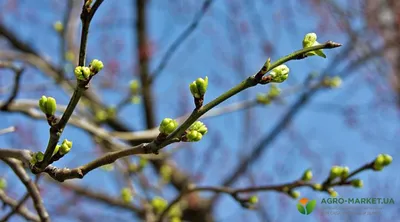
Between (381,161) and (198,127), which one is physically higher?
(381,161)

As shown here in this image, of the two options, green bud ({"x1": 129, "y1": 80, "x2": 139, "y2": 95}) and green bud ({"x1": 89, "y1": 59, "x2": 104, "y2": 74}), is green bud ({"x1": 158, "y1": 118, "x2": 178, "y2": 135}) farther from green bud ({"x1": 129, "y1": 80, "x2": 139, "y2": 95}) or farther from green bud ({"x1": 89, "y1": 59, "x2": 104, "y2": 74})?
green bud ({"x1": 129, "y1": 80, "x2": 139, "y2": 95})

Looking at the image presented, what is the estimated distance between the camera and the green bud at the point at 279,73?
0.93 m

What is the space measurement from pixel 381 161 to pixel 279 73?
66cm

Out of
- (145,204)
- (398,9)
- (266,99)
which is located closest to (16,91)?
(145,204)

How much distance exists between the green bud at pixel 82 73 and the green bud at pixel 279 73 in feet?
1.22

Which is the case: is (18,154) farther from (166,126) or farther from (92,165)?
(166,126)

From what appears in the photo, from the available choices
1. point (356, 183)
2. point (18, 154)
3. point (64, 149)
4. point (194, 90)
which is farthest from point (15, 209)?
point (356, 183)

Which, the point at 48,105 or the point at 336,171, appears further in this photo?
the point at 336,171

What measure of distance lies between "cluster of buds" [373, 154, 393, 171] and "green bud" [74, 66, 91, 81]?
97cm

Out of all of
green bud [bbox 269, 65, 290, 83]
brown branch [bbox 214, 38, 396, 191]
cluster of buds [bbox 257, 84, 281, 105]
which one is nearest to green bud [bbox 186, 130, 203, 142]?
green bud [bbox 269, 65, 290, 83]

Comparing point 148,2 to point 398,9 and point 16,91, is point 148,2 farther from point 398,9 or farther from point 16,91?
point 398,9

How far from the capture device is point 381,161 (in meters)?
1.41

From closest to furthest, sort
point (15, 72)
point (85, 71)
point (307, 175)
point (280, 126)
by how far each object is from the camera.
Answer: point (85, 71), point (307, 175), point (15, 72), point (280, 126)

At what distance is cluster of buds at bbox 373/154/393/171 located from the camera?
141 cm
